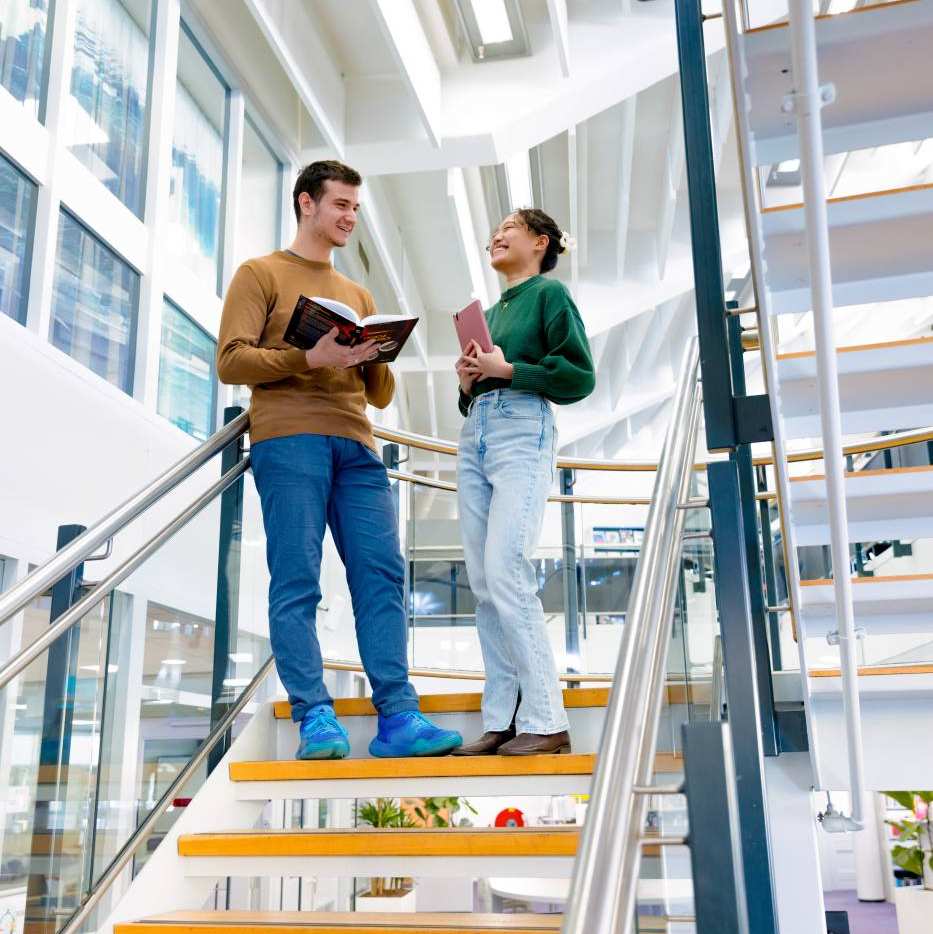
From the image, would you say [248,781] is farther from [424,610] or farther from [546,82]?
[546,82]

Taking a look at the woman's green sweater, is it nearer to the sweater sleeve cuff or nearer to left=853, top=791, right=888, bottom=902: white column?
the sweater sleeve cuff

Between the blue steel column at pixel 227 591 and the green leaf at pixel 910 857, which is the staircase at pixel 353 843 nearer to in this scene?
the blue steel column at pixel 227 591

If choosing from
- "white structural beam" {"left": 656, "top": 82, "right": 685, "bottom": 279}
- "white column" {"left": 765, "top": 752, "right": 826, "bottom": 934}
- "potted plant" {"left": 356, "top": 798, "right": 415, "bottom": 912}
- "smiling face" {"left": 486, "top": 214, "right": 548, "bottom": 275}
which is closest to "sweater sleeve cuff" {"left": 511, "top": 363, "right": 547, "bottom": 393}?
"smiling face" {"left": 486, "top": 214, "right": 548, "bottom": 275}

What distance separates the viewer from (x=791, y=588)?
3100 millimetres

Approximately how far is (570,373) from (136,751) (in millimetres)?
1388

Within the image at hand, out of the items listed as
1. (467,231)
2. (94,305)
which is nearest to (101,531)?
(94,305)

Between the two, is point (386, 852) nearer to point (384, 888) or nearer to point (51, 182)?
point (51, 182)

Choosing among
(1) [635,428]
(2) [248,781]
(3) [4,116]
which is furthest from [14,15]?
(1) [635,428]

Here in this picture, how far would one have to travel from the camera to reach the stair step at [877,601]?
3287 mm

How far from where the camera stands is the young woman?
2.67 metres

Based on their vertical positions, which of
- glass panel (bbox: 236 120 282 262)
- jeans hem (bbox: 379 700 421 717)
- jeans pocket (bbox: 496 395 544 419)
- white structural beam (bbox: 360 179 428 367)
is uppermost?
white structural beam (bbox: 360 179 428 367)

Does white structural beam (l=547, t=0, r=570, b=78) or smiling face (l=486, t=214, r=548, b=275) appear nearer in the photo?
smiling face (l=486, t=214, r=548, b=275)

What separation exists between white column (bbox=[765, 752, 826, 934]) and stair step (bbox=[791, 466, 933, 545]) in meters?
0.80

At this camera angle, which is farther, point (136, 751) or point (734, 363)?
point (734, 363)
